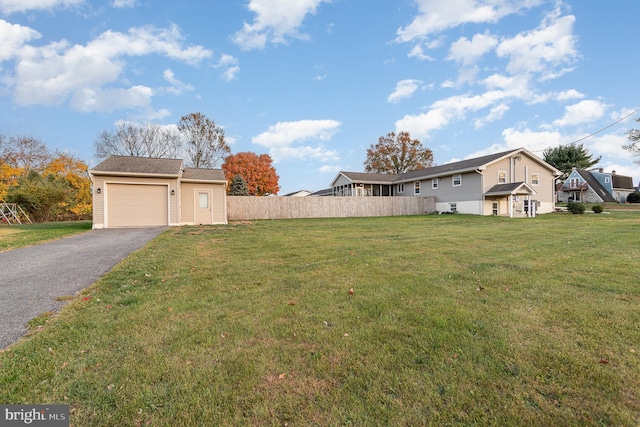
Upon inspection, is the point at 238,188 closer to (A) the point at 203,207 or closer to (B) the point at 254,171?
(B) the point at 254,171

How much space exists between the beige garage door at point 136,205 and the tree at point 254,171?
20.0m

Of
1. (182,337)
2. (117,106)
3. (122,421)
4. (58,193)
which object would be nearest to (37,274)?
(182,337)

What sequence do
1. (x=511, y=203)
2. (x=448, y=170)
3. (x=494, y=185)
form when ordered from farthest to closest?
1. (x=448, y=170)
2. (x=494, y=185)
3. (x=511, y=203)

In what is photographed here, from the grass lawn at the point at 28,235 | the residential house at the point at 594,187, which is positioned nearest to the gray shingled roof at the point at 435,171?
the grass lawn at the point at 28,235

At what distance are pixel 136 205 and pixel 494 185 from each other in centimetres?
2468

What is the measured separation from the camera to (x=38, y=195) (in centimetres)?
2008

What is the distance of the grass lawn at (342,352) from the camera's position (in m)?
1.75

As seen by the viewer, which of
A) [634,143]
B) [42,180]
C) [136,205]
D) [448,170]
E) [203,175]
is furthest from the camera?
[634,143]

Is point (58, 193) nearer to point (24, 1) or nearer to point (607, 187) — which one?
point (24, 1)

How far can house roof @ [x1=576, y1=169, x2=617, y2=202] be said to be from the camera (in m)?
37.2

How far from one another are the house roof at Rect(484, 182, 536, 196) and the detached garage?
1961 centimetres

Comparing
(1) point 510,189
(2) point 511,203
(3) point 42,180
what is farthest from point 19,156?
(2) point 511,203
